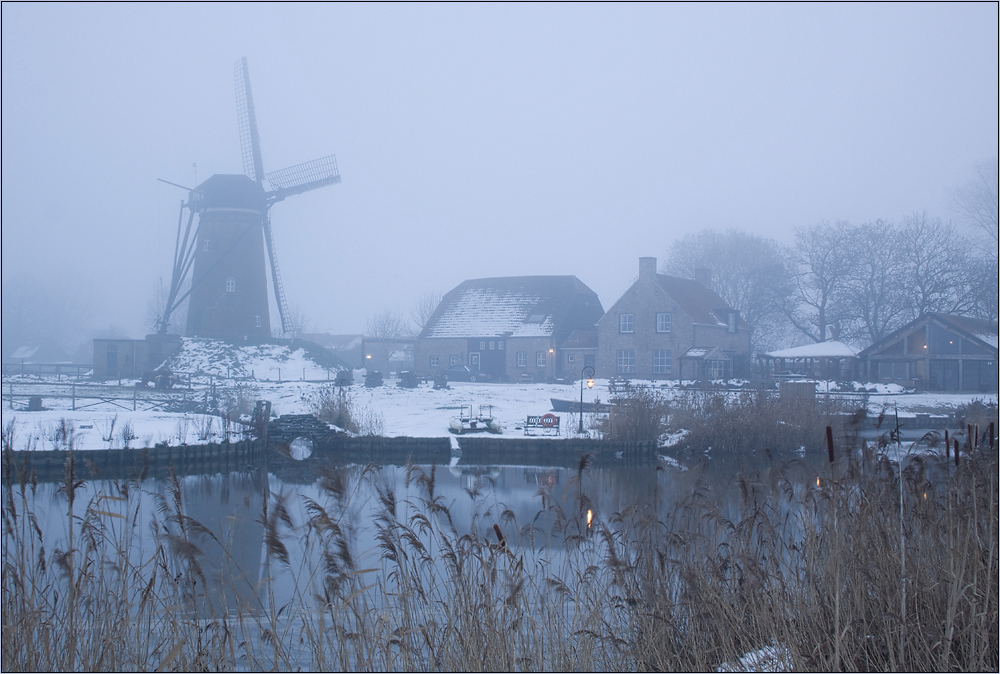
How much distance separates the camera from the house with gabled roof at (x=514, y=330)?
4212 centimetres

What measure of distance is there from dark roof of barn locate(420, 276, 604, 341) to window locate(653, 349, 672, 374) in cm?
531

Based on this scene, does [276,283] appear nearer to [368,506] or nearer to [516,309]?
[516,309]

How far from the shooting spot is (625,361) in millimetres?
40562

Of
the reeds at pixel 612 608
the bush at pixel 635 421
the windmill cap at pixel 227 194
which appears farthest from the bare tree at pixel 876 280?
the reeds at pixel 612 608

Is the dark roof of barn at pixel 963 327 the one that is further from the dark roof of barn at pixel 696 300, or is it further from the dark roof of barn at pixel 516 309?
the dark roof of barn at pixel 516 309

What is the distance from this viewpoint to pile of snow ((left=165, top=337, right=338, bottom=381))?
114ft

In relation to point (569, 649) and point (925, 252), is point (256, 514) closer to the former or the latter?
point (569, 649)

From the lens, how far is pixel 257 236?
3806 cm

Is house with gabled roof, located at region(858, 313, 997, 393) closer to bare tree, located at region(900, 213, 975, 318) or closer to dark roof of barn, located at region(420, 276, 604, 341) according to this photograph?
bare tree, located at region(900, 213, 975, 318)

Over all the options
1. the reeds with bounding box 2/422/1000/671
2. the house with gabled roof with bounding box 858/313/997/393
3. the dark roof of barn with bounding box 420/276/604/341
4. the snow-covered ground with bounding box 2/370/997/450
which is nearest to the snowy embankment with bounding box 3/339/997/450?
the snow-covered ground with bounding box 2/370/997/450

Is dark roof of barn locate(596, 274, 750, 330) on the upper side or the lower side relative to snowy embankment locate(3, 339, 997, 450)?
upper

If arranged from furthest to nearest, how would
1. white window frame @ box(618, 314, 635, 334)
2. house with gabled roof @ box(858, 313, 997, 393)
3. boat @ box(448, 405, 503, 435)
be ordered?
1. white window frame @ box(618, 314, 635, 334)
2. house with gabled roof @ box(858, 313, 997, 393)
3. boat @ box(448, 405, 503, 435)

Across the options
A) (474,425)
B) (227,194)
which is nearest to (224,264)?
(227,194)

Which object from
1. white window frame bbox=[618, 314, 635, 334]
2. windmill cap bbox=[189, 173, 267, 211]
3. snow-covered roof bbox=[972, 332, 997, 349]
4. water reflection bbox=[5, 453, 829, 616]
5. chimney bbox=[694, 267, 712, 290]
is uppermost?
windmill cap bbox=[189, 173, 267, 211]
